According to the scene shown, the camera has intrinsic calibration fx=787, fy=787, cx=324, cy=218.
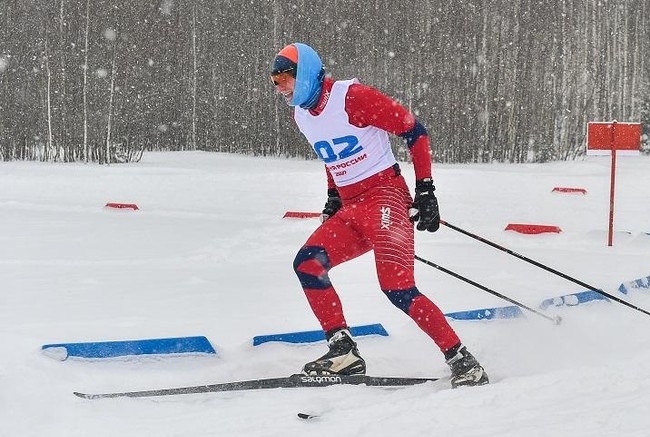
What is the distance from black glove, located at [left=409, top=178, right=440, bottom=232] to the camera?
143 inches

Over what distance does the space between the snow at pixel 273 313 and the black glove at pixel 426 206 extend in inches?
29.3

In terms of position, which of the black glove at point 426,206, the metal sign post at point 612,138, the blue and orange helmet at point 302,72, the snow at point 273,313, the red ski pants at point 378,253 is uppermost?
the blue and orange helmet at point 302,72

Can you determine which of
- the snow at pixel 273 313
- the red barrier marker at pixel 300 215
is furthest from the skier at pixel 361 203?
the red barrier marker at pixel 300 215

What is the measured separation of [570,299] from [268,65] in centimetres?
1507

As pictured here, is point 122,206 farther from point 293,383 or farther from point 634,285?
point 293,383

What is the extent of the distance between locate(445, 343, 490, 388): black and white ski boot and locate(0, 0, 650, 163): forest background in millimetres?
13396

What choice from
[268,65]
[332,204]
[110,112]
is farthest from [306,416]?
[268,65]

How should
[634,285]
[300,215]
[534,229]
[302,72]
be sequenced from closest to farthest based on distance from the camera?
[302,72] < [634,285] < [534,229] < [300,215]

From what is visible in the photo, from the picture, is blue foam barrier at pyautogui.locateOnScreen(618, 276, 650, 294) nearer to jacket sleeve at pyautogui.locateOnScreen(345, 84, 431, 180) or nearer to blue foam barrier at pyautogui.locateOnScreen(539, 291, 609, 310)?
blue foam barrier at pyautogui.locateOnScreen(539, 291, 609, 310)

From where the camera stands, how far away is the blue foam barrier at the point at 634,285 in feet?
19.1

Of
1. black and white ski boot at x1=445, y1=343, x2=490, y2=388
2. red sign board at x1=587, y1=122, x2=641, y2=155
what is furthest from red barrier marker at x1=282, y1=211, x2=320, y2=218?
black and white ski boot at x1=445, y1=343, x2=490, y2=388

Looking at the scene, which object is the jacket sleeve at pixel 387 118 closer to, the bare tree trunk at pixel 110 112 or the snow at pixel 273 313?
the snow at pixel 273 313

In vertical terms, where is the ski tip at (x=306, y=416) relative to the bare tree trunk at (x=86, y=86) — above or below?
below

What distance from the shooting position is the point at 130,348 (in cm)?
403
